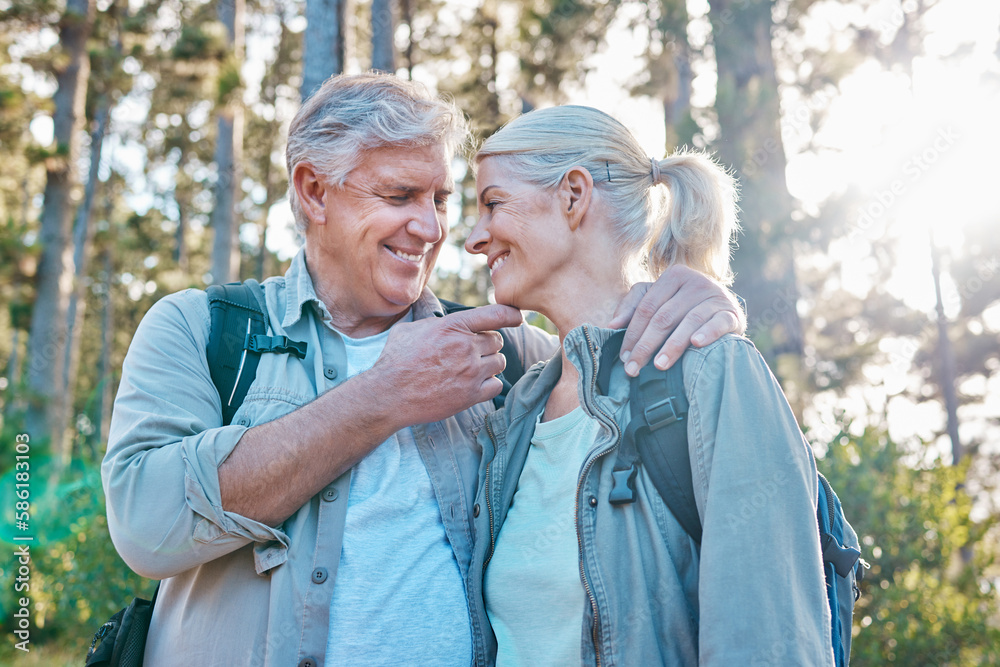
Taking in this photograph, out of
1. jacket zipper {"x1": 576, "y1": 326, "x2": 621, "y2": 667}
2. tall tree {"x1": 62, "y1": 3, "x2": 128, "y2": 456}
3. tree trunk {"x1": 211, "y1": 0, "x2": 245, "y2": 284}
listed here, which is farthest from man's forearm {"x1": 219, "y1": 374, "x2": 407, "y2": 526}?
tall tree {"x1": 62, "y1": 3, "x2": 128, "y2": 456}

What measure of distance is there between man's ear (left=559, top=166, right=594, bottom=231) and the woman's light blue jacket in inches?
18.4

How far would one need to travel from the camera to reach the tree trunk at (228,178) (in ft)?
37.7

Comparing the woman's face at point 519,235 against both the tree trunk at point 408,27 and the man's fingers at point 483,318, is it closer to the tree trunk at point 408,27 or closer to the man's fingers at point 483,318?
the man's fingers at point 483,318

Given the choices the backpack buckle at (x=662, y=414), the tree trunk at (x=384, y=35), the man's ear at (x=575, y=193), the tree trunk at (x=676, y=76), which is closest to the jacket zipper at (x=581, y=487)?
the backpack buckle at (x=662, y=414)

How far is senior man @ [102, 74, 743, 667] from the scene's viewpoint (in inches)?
74.7

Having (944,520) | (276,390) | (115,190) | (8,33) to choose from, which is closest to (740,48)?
(944,520)

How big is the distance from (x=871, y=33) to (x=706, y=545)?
670 inches

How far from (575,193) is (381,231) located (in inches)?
26.9

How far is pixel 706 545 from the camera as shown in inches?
62.9

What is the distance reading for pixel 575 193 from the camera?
2391mm

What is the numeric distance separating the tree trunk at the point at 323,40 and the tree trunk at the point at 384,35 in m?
2.26

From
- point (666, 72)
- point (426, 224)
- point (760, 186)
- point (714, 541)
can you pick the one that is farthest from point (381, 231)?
point (666, 72)

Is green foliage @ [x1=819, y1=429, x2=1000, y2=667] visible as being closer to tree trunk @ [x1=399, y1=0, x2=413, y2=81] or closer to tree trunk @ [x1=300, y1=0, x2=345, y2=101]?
tree trunk @ [x1=300, y1=0, x2=345, y2=101]

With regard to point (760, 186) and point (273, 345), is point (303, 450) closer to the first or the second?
point (273, 345)
